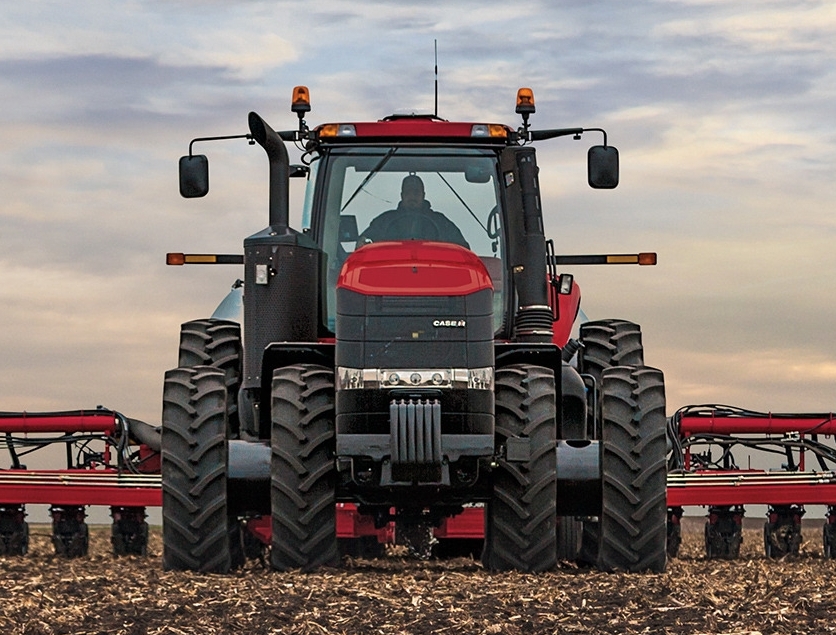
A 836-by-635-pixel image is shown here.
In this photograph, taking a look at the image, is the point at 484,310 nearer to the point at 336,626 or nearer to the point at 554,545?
the point at 554,545

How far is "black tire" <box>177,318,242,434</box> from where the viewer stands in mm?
11883

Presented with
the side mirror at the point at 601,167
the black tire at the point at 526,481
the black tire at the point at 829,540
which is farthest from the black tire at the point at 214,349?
the black tire at the point at 829,540

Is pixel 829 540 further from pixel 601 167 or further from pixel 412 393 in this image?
pixel 412 393

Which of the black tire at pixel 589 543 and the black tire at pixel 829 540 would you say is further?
the black tire at pixel 829 540

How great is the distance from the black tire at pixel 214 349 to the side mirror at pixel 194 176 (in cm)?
132

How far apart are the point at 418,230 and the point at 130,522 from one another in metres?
5.85

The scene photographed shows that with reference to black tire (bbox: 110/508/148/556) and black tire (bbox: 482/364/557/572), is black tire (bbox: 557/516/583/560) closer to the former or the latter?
black tire (bbox: 482/364/557/572)

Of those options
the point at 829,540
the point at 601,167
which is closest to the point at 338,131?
the point at 601,167

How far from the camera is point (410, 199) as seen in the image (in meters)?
11.1

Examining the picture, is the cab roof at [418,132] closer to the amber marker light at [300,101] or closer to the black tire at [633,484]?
the amber marker light at [300,101]

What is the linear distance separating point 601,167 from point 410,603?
13.8 feet

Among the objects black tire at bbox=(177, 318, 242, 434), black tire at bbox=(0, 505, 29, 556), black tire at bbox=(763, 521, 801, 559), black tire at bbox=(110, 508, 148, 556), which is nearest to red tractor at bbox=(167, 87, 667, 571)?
black tire at bbox=(177, 318, 242, 434)

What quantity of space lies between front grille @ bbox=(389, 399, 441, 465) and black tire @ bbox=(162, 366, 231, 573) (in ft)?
4.24

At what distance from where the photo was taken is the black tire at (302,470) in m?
9.74
